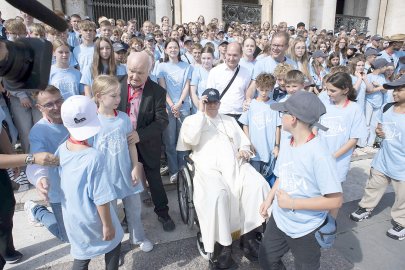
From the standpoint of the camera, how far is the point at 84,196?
1.94 meters

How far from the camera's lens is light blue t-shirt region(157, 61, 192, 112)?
418 cm

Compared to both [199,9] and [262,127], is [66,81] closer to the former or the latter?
[262,127]

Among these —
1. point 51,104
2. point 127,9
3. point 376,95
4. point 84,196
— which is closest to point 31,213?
point 51,104

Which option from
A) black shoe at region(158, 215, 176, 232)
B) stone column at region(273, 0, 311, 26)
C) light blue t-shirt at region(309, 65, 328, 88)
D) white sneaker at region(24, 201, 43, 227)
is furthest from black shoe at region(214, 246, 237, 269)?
stone column at region(273, 0, 311, 26)

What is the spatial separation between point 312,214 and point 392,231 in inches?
70.5

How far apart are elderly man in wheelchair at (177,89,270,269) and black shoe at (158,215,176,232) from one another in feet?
2.04

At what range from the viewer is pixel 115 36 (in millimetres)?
6102

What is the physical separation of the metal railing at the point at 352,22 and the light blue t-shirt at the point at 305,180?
1892 centimetres

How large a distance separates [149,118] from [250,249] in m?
1.59

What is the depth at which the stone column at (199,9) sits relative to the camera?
10539mm

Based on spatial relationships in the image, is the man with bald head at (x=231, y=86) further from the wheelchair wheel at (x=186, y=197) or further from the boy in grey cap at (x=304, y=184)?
the boy in grey cap at (x=304, y=184)

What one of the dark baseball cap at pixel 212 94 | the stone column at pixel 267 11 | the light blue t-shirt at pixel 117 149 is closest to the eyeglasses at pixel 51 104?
the light blue t-shirt at pixel 117 149

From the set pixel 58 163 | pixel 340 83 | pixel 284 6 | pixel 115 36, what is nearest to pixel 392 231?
pixel 340 83

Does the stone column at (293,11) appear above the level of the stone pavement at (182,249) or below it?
above
